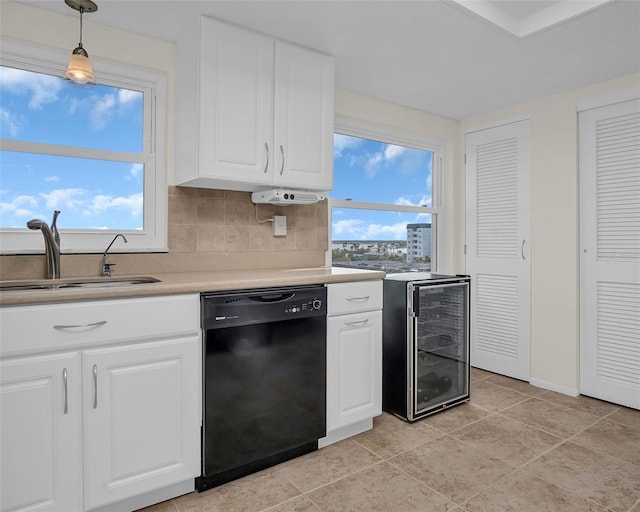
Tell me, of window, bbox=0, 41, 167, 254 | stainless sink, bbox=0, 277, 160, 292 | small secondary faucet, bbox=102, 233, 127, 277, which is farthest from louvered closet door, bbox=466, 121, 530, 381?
small secondary faucet, bbox=102, 233, 127, 277

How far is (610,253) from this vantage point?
115 inches

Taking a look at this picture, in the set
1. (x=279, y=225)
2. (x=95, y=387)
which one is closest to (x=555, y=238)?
(x=279, y=225)

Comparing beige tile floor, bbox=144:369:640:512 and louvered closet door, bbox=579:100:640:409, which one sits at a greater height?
louvered closet door, bbox=579:100:640:409

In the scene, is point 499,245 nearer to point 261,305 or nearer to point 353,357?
point 353,357

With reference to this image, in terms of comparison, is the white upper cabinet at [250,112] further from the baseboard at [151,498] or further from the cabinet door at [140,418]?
the baseboard at [151,498]

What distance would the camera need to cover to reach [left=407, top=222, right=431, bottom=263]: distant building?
147 inches

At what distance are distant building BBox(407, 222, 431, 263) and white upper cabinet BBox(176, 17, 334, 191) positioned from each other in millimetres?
1418

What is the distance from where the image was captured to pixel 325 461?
7.00ft

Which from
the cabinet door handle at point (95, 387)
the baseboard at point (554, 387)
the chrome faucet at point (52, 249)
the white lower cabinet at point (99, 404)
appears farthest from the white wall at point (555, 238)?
the chrome faucet at point (52, 249)

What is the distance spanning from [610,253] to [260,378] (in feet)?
8.53

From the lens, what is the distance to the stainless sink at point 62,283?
1.86m

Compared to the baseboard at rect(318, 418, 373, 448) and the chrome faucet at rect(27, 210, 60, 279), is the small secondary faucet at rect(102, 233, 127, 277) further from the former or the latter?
the baseboard at rect(318, 418, 373, 448)

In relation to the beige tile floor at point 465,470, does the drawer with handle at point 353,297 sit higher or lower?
higher

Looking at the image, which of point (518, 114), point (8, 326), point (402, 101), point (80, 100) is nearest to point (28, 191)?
point (80, 100)
